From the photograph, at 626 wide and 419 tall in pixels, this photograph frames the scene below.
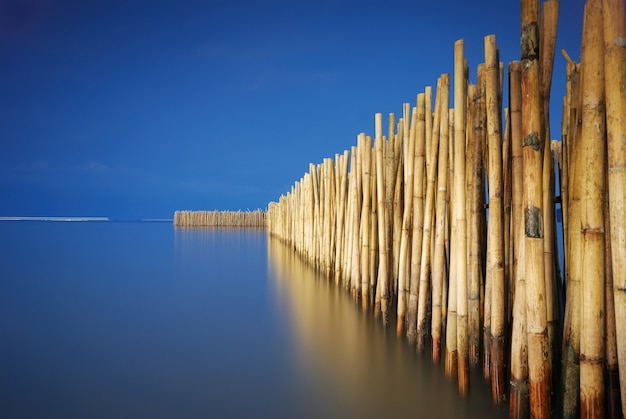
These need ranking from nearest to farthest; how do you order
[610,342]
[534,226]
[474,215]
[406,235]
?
[610,342] < [534,226] < [474,215] < [406,235]

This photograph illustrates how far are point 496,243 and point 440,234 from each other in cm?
58

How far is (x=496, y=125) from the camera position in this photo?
6.85ft

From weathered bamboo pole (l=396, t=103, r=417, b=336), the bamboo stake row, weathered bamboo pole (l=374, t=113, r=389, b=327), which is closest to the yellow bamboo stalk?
weathered bamboo pole (l=396, t=103, r=417, b=336)

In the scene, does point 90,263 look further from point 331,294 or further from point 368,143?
point 368,143

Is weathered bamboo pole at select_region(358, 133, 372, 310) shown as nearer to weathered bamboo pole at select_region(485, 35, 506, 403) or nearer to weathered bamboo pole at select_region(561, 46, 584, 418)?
weathered bamboo pole at select_region(485, 35, 506, 403)

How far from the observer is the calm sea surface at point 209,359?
2.08m

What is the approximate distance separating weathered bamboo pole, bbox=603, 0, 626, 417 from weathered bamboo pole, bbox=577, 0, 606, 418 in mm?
56

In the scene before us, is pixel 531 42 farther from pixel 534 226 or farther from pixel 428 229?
pixel 428 229

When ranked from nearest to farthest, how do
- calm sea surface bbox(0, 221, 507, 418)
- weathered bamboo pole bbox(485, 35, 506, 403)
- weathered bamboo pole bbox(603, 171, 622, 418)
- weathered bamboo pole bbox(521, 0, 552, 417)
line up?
1. weathered bamboo pole bbox(603, 171, 622, 418)
2. weathered bamboo pole bbox(521, 0, 552, 417)
3. weathered bamboo pole bbox(485, 35, 506, 403)
4. calm sea surface bbox(0, 221, 507, 418)

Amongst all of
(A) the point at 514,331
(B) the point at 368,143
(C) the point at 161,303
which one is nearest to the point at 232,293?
(C) the point at 161,303

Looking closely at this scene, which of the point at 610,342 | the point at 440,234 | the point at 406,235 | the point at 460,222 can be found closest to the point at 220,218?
the point at 406,235

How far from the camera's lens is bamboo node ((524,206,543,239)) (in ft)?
5.57

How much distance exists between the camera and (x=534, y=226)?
171 centimetres

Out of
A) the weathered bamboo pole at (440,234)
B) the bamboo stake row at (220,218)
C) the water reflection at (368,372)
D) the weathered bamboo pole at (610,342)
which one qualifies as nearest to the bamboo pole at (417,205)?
the weathered bamboo pole at (440,234)
